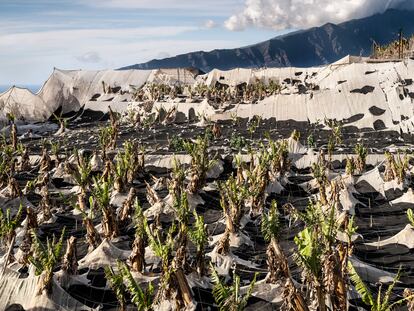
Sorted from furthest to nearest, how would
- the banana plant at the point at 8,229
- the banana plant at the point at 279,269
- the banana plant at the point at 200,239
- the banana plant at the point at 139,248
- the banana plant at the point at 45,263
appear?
the banana plant at the point at 8,229
the banana plant at the point at 139,248
the banana plant at the point at 200,239
the banana plant at the point at 45,263
the banana plant at the point at 279,269

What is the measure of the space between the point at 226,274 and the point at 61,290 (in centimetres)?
460

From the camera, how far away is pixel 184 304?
11.4m

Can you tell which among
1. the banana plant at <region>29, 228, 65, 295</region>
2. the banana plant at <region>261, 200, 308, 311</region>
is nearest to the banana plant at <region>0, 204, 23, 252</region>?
the banana plant at <region>29, 228, 65, 295</region>

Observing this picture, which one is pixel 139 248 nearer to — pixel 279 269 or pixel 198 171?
pixel 279 269

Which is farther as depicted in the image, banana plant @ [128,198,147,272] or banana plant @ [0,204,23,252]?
banana plant @ [0,204,23,252]

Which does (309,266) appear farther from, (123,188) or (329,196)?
→ (123,188)

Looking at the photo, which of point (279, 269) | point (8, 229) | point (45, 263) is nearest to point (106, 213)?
point (8, 229)

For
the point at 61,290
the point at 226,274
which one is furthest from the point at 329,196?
the point at 61,290

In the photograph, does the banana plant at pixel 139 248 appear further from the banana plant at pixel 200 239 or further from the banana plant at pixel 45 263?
the banana plant at pixel 45 263

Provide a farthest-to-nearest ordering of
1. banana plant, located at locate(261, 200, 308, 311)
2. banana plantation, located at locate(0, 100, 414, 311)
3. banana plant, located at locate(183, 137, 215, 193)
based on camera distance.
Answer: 1. banana plant, located at locate(183, 137, 215, 193)
2. banana plantation, located at locate(0, 100, 414, 311)
3. banana plant, located at locate(261, 200, 308, 311)

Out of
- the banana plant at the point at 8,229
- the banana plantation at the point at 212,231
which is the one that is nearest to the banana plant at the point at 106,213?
the banana plantation at the point at 212,231

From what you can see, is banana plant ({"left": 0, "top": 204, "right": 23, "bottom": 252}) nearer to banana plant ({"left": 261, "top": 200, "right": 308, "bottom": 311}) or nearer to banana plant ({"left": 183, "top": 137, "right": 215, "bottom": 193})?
banana plant ({"left": 261, "top": 200, "right": 308, "bottom": 311})

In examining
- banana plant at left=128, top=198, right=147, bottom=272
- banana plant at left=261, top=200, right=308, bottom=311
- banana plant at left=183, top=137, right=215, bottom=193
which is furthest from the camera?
banana plant at left=183, top=137, right=215, bottom=193

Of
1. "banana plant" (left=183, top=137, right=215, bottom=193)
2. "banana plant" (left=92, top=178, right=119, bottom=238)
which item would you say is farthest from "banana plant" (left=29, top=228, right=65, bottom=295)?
"banana plant" (left=183, top=137, right=215, bottom=193)
